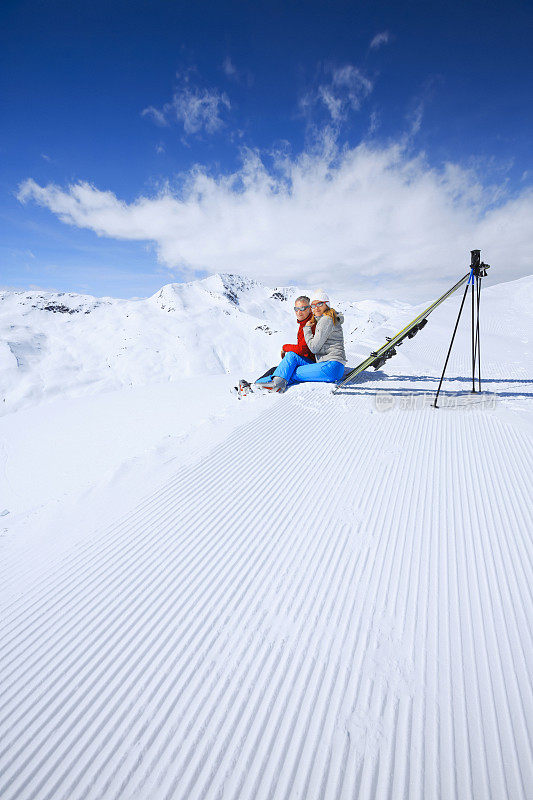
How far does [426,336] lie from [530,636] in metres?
11.4

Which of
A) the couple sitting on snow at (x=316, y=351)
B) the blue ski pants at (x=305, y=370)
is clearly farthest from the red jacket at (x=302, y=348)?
the blue ski pants at (x=305, y=370)

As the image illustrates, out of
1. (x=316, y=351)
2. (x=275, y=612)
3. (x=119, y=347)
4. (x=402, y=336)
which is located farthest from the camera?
(x=119, y=347)

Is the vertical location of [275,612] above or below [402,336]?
below

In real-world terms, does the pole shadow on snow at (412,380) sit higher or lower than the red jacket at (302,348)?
lower

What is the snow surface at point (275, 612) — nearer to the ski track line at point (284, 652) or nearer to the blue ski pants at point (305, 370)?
the ski track line at point (284, 652)

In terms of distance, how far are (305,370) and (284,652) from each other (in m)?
5.57

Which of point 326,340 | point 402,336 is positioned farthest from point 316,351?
point 402,336

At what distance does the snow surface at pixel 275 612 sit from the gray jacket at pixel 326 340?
228 cm

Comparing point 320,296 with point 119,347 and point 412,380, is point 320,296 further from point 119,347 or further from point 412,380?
point 119,347

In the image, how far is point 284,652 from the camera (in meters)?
1.77

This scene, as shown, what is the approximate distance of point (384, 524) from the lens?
2662 mm

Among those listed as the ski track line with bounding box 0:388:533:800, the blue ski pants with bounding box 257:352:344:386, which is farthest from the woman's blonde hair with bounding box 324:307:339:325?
the ski track line with bounding box 0:388:533:800

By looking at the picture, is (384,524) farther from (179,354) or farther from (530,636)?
(179,354)

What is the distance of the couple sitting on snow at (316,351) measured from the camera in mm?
6617
